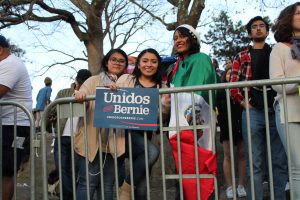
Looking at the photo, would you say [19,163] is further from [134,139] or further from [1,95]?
[134,139]

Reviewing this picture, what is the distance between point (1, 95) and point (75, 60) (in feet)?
79.0

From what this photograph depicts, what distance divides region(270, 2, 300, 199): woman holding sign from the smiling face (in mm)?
988

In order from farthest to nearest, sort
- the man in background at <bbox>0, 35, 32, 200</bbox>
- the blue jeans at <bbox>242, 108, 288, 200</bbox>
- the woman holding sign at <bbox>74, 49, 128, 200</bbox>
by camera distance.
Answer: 1. the man in background at <bbox>0, 35, 32, 200</bbox>
2. the blue jeans at <bbox>242, 108, 288, 200</bbox>
3. the woman holding sign at <bbox>74, 49, 128, 200</bbox>

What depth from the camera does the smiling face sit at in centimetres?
555

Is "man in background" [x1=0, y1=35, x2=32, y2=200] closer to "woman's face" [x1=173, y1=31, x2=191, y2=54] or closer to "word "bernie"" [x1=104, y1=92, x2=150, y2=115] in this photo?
"word "bernie"" [x1=104, y1=92, x2=150, y2=115]

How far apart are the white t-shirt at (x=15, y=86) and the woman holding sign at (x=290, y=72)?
258 cm

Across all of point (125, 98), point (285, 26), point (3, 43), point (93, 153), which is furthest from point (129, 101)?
point (3, 43)

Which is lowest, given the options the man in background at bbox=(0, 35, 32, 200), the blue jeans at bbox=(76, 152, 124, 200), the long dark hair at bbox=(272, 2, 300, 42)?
the blue jeans at bbox=(76, 152, 124, 200)

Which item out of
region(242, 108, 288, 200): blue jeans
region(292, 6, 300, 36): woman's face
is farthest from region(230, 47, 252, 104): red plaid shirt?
region(292, 6, 300, 36): woman's face

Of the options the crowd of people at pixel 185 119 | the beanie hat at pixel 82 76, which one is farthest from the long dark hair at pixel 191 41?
the beanie hat at pixel 82 76

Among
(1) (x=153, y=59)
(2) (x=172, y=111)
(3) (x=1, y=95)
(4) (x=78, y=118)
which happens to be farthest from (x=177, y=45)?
(3) (x=1, y=95)

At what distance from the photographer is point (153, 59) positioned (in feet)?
16.7

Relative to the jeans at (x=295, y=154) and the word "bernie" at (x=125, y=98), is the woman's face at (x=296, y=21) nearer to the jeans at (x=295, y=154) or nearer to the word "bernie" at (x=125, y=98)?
the jeans at (x=295, y=154)

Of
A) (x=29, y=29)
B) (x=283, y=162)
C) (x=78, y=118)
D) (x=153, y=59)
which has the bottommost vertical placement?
(x=283, y=162)
